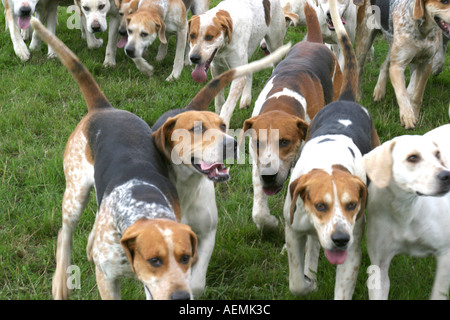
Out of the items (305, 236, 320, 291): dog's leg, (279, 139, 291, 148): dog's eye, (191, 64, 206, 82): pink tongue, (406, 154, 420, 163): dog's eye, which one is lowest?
(305, 236, 320, 291): dog's leg

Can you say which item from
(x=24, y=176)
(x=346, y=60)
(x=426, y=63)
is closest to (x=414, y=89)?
(x=426, y=63)

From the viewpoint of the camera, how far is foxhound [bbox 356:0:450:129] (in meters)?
7.17

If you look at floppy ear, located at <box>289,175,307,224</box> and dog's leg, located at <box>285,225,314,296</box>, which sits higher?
floppy ear, located at <box>289,175,307,224</box>

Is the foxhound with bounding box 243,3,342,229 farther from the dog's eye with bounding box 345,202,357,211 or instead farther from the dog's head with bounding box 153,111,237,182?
the dog's eye with bounding box 345,202,357,211

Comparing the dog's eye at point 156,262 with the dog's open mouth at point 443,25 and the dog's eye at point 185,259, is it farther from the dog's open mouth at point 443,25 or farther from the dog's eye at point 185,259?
the dog's open mouth at point 443,25

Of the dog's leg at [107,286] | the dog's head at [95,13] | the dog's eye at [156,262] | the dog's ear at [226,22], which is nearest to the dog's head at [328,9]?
the dog's ear at [226,22]

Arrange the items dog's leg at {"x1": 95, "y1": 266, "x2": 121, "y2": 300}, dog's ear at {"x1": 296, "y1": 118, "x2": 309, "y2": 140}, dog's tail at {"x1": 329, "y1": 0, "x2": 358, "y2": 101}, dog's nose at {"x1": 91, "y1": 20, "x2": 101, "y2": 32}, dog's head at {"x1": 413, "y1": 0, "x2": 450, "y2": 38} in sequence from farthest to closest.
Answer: dog's nose at {"x1": 91, "y1": 20, "x2": 101, "y2": 32} < dog's head at {"x1": 413, "y1": 0, "x2": 450, "y2": 38} < dog's tail at {"x1": 329, "y1": 0, "x2": 358, "y2": 101} < dog's ear at {"x1": 296, "y1": 118, "x2": 309, "y2": 140} < dog's leg at {"x1": 95, "y1": 266, "x2": 121, "y2": 300}

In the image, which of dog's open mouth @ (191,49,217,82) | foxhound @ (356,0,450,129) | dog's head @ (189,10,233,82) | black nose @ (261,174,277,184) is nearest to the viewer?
black nose @ (261,174,277,184)

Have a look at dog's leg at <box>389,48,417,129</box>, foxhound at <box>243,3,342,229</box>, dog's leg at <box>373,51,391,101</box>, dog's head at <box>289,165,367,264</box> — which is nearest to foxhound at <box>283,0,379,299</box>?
dog's head at <box>289,165,367,264</box>

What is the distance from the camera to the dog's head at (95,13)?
8.91 meters

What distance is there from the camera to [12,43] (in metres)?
9.59

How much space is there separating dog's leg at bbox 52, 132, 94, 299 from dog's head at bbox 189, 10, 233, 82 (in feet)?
9.02

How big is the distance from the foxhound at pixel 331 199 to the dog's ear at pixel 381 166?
3.9 inches

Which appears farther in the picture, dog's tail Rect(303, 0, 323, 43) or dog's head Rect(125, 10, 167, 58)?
dog's head Rect(125, 10, 167, 58)
